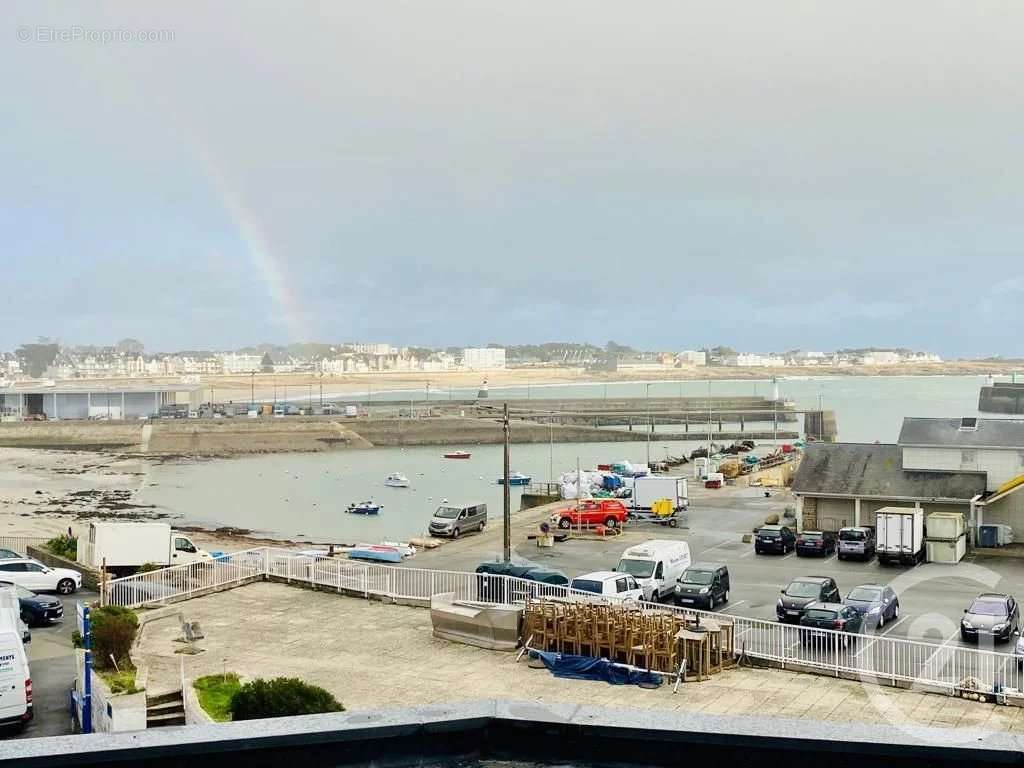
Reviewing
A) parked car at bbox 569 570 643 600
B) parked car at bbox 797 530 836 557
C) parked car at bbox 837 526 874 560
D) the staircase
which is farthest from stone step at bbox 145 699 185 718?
parked car at bbox 837 526 874 560

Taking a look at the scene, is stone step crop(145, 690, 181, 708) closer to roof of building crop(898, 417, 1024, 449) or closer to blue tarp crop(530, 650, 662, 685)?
blue tarp crop(530, 650, 662, 685)

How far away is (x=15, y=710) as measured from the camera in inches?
538

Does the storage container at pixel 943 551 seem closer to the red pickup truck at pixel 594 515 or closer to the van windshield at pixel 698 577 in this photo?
the van windshield at pixel 698 577

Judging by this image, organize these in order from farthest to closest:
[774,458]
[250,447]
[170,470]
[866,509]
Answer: [250,447] < [170,470] < [774,458] < [866,509]

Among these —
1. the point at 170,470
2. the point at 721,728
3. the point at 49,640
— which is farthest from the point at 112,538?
the point at 170,470

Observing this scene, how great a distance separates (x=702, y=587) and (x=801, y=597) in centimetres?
228

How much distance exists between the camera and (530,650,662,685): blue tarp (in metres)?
15.7

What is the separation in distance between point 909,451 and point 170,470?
73983mm

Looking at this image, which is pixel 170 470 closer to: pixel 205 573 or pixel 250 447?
pixel 250 447

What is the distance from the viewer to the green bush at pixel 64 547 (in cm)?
2962

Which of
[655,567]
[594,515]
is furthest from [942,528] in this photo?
[594,515]

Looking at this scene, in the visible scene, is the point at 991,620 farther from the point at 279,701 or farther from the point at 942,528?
the point at 279,701

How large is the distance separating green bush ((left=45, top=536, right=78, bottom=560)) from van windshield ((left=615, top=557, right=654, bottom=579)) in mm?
16008

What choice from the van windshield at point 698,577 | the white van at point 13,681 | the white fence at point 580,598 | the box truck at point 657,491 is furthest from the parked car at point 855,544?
the white van at point 13,681
